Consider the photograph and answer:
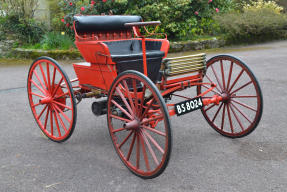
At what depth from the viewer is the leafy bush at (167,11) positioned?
984 centimetres

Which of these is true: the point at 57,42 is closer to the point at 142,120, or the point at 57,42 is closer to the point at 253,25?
the point at 253,25

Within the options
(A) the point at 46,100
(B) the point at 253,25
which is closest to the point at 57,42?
(A) the point at 46,100

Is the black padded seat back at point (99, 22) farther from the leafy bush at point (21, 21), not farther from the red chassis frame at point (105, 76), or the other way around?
the leafy bush at point (21, 21)

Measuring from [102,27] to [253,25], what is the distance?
839 centimetres

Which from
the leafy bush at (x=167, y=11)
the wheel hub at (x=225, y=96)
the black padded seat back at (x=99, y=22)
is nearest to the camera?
the wheel hub at (x=225, y=96)

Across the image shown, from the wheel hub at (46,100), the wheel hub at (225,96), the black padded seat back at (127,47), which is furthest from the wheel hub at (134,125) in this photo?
the black padded seat back at (127,47)

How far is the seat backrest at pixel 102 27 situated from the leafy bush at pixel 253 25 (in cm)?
733

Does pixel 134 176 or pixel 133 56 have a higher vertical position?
pixel 133 56

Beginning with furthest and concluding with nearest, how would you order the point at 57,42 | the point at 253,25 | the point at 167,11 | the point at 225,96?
the point at 253,25, the point at 167,11, the point at 57,42, the point at 225,96

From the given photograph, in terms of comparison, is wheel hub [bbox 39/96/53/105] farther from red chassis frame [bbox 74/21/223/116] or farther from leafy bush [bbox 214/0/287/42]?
leafy bush [bbox 214/0/287/42]

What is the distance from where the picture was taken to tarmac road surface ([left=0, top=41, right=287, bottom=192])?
267cm

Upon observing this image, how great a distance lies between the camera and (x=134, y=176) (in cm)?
283

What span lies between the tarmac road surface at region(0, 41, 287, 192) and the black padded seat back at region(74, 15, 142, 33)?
4.14ft

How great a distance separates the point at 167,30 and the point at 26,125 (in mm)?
7307
